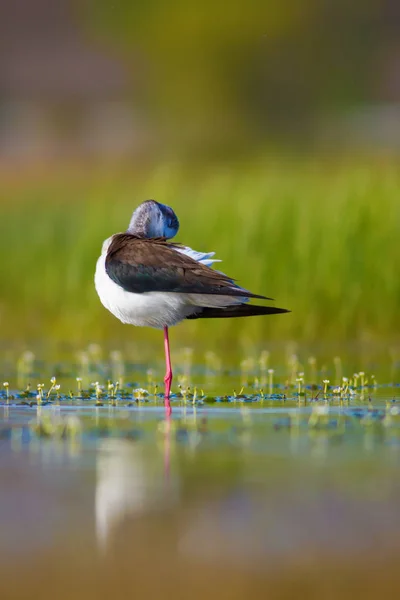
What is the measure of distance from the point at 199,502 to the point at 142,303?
3849mm

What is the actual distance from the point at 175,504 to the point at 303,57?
44.2 meters

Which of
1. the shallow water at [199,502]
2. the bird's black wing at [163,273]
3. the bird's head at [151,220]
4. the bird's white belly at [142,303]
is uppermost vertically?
the bird's head at [151,220]

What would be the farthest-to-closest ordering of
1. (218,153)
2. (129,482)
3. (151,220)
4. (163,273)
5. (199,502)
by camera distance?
(218,153), (151,220), (163,273), (129,482), (199,502)

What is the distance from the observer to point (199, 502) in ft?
17.2

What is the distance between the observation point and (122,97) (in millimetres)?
48094

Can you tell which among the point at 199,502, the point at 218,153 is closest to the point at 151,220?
the point at 199,502

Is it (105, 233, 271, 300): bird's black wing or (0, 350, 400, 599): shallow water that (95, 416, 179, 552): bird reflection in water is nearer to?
(0, 350, 400, 599): shallow water

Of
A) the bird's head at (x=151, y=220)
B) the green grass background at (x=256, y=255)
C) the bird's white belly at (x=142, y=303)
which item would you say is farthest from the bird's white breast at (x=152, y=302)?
the green grass background at (x=256, y=255)

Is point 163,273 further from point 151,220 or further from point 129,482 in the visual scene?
point 129,482

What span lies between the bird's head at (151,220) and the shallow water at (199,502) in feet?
7.50

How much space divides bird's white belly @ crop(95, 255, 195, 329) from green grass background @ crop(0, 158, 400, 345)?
15.9 feet

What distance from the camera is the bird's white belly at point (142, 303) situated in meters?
8.99

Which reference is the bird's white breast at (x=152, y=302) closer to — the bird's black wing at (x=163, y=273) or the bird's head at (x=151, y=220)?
the bird's black wing at (x=163, y=273)

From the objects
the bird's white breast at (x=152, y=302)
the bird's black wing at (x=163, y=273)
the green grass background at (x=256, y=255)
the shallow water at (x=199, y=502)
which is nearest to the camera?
the shallow water at (x=199, y=502)
